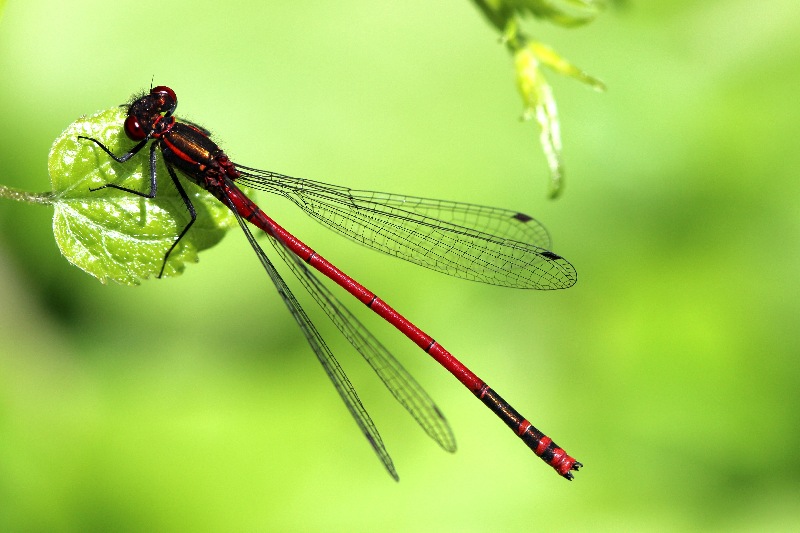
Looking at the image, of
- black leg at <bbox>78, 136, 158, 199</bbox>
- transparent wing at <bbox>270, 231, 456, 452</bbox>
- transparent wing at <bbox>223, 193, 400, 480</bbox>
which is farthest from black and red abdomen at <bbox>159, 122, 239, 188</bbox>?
transparent wing at <bbox>270, 231, 456, 452</bbox>

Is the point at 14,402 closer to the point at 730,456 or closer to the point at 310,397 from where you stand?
the point at 310,397

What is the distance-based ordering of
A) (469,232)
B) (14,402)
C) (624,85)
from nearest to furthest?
1. (469,232)
2. (14,402)
3. (624,85)

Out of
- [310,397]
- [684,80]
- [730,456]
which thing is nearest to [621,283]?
[730,456]

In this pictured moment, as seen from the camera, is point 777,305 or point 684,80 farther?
point 684,80

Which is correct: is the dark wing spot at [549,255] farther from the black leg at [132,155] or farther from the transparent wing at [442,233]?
the black leg at [132,155]

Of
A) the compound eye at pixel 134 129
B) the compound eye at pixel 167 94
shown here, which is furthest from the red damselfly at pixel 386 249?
the compound eye at pixel 134 129

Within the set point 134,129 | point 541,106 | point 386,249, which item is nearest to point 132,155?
point 134,129

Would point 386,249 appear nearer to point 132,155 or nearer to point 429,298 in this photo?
point 429,298
